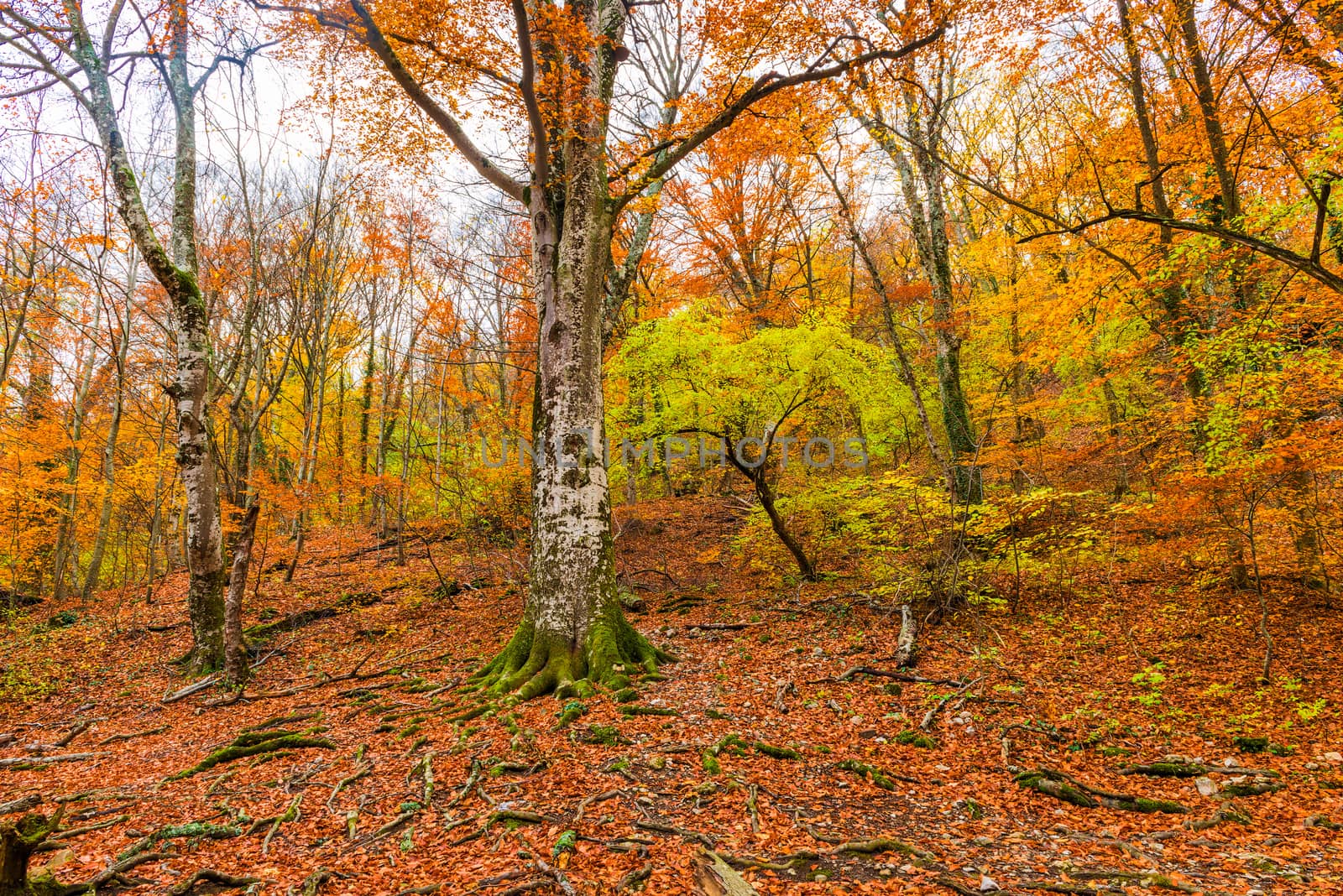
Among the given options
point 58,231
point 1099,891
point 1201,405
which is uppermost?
point 58,231

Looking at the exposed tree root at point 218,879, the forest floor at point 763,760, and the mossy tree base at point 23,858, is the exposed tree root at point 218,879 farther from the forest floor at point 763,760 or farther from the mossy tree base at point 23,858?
the mossy tree base at point 23,858

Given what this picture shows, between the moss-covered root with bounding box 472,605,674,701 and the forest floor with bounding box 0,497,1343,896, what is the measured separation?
369 millimetres

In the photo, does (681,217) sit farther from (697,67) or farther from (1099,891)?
(1099,891)

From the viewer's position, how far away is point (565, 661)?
5938mm

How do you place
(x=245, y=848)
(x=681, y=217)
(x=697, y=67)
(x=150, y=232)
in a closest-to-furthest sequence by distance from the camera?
(x=245, y=848) → (x=150, y=232) → (x=697, y=67) → (x=681, y=217)

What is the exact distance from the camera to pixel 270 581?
492 inches

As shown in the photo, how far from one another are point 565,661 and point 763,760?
7.75 ft

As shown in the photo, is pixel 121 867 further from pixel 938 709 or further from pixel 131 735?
pixel 938 709

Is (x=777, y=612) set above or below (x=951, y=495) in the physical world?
below

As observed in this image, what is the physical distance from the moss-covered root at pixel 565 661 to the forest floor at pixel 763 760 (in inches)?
14.5

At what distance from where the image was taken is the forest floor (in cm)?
310

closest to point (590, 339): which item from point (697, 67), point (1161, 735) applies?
point (1161, 735)

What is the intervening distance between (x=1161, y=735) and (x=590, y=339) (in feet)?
20.3

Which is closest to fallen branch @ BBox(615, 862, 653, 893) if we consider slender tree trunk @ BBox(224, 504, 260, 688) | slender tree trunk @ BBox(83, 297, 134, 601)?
slender tree trunk @ BBox(224, 504, 260, 688)
